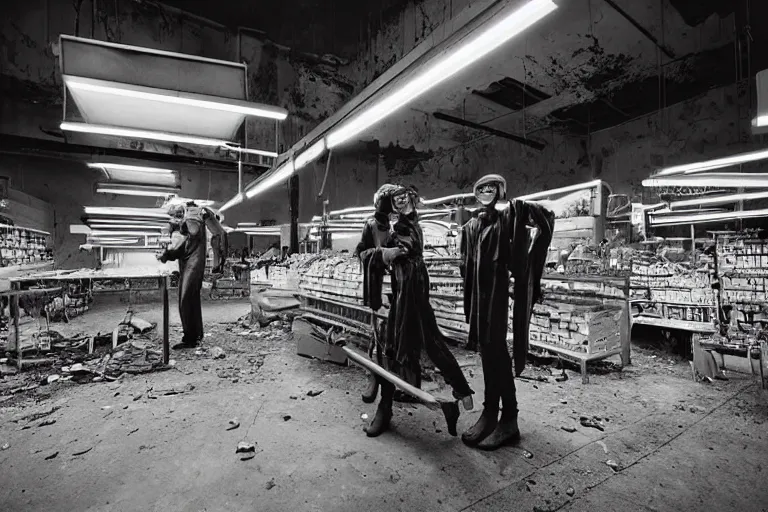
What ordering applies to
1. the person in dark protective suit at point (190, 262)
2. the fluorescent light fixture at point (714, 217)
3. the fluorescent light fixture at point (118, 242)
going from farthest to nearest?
the fluorescent light fixture at point (118, 242), the fluorescent light fixture at point (714, 217), the person in dark protective suit at point (190, 262)

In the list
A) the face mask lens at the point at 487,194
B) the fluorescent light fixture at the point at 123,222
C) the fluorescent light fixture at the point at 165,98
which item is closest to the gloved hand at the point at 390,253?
the face mask lens at the point at 487,194

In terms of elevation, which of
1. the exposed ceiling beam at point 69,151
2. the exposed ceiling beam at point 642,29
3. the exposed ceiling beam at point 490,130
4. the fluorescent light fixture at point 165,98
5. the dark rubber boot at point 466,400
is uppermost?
the exposed ceiling beam at point 642,29

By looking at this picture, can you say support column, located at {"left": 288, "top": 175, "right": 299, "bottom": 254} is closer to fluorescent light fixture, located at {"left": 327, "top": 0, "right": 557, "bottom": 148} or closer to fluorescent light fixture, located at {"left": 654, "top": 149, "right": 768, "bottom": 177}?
fluorescent light fixture, located at {"left": 327, "top": 0, "right": 557, "bottom": 148}

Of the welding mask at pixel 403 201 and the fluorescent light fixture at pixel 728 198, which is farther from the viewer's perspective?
the fluorescent light fixture at pixel 728 198

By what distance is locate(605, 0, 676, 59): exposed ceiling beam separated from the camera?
6.71 metres

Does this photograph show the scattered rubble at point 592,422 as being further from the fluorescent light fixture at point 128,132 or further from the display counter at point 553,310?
the fluorescent light fixture at point 128,132

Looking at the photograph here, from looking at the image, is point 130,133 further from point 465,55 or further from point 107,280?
point 465,55

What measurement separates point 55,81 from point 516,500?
13.5m

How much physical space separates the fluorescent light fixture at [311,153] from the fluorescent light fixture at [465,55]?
1420 mm

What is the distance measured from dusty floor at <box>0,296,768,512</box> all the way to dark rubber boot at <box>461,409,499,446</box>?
13cm

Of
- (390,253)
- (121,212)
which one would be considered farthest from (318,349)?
(121,212)

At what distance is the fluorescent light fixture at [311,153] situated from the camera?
524 cm

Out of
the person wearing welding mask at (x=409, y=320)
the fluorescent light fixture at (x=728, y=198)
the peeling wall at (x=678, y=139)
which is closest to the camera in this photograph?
the person wearing welding mask at (x=409, y=320)

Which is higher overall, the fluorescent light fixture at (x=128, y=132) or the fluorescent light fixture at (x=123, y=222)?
the fluorescent light fixture at (x=128, y=132)
